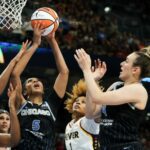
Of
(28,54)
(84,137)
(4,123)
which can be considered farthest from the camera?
(4,123)

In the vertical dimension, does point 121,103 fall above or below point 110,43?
below

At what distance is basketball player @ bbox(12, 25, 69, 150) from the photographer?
14.8 feet

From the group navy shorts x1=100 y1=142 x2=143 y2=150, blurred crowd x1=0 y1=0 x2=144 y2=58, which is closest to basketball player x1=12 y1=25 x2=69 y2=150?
navy shorts x1=100 y1=142 x2=143 y2=150

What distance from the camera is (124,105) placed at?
11.7ft

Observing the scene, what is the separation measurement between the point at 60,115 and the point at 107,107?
347 inches

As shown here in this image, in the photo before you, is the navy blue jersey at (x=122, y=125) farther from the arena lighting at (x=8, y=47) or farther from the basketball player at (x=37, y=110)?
the arena lighting at (x=8, y=47)

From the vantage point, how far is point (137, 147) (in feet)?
11.7

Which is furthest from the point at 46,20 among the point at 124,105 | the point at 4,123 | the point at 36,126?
the point at 124,105

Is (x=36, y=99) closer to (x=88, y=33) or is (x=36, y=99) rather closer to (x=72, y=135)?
(x=72, y=135)

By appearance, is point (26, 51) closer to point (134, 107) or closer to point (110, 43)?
point (134, 107)

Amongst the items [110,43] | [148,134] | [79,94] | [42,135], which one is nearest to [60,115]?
[110,43]

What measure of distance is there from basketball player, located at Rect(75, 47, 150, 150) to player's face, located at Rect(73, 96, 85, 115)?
1.41 meters

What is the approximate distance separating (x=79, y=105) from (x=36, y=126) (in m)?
0.78

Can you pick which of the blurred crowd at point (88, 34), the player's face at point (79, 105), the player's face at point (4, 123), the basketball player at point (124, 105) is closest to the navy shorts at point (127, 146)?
the basketball player at point (124, 105)
